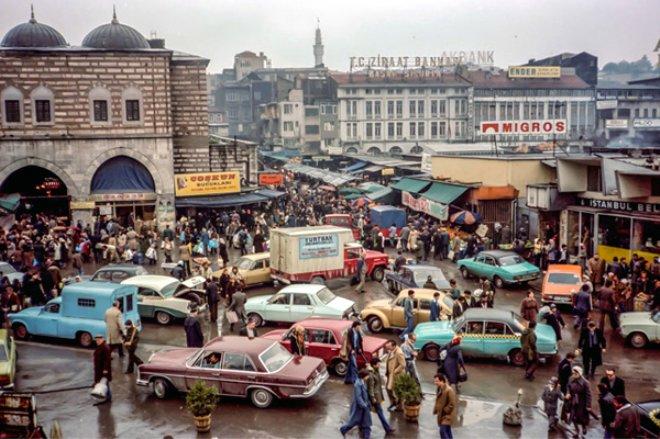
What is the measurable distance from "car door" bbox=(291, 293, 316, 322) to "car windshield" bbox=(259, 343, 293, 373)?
507 cm

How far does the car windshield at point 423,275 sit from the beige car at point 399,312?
330cm

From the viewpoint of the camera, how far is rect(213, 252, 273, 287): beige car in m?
25.4

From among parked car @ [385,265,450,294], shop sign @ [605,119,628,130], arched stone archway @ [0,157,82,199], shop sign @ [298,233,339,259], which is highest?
shop sign @ [605,119,628,130]

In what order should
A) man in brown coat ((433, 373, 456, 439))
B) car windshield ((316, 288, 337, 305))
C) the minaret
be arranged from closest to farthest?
man in brown coat ((433, 373, 456, 439)) → car windshield ((316, 288, 337, 305)) → the minaret

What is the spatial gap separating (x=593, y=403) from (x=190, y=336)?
379 inches

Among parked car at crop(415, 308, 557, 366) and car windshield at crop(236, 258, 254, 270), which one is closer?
parked car at crop(415, 308, 557, 366)

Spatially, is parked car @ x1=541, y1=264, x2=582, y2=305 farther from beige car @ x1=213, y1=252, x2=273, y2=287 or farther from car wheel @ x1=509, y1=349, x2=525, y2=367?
beige car @ x1=213, y1=252, x2=273, y2=287

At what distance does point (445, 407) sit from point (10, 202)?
1169 inches

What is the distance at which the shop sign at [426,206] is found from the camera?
36106 millimetres

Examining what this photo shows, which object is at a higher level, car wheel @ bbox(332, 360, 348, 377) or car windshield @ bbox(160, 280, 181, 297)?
car windshield @ bbox(160, 280, 181, 297)

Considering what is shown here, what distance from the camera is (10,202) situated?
3472 cm

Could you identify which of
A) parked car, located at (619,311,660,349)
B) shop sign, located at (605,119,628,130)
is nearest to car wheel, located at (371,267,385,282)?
parked car, located at (619,311,660,349)

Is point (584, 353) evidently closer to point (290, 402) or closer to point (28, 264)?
point (290, 402)

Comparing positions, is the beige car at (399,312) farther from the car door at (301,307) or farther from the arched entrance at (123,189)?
the arched entrance at (123,189)
